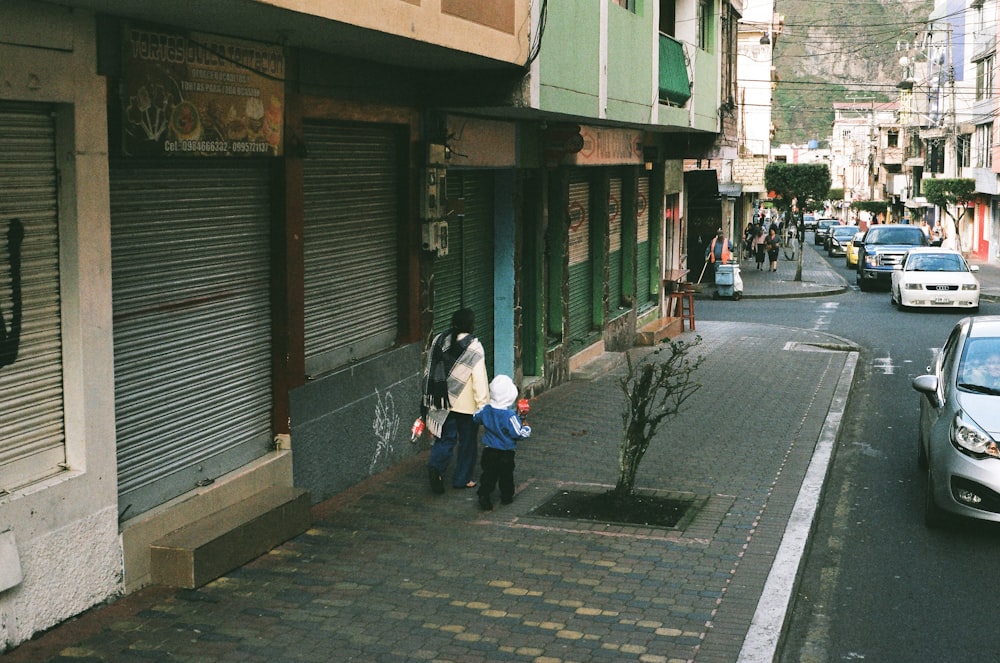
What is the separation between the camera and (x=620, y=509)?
9648 mm

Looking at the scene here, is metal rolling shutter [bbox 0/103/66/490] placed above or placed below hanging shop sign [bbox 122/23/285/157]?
below

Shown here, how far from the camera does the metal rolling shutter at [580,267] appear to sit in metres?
18.1

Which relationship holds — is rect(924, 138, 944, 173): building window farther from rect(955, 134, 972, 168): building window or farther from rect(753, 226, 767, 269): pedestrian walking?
rect(753, 226, 767, 269): pedestrian walking

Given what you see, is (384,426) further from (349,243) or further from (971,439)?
(971,439)

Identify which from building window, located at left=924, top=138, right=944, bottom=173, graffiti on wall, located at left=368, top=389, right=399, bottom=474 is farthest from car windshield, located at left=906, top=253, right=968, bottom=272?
building window, located at left=924, top=138, right=944, bottom=173

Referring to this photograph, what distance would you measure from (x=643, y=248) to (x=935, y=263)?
995 cm

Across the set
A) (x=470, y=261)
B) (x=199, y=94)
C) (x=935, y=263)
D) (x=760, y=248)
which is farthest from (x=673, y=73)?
(x=760, y=248)

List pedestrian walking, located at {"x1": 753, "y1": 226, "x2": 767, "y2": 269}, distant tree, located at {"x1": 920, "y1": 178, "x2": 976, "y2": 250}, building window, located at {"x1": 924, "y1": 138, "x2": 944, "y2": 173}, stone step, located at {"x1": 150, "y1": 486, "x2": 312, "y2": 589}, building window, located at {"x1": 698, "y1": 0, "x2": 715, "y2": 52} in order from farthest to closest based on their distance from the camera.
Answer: building window, located at {"x1": 924, "y1": 138, "x2": 944, "y2": 173} → distant tree, located at {"x1": 920, "y1": 178, "x2": 976, "y2": 250} → pedestrian walking, located at {"x1": 753, "y1": 226, "x2": 767, "y2": 269} → building window, located at {"x1": 698, "y1": 0, "x2": 715, "y2": 52} → stone step, located at {"x1": 150, "y1": 486, "x2": 312, "y2": 589}

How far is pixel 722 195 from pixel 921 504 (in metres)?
34.0

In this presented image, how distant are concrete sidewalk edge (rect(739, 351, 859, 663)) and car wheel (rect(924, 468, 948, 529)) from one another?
865 millimetres

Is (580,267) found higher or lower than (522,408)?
higher

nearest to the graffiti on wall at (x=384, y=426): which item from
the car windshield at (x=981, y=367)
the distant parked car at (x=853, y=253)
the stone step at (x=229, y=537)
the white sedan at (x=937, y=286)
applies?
the stone step at (x=229, y=537)

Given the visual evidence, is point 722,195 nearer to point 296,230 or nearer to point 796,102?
point 296,230

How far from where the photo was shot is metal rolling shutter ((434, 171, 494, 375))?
43.8 feet
